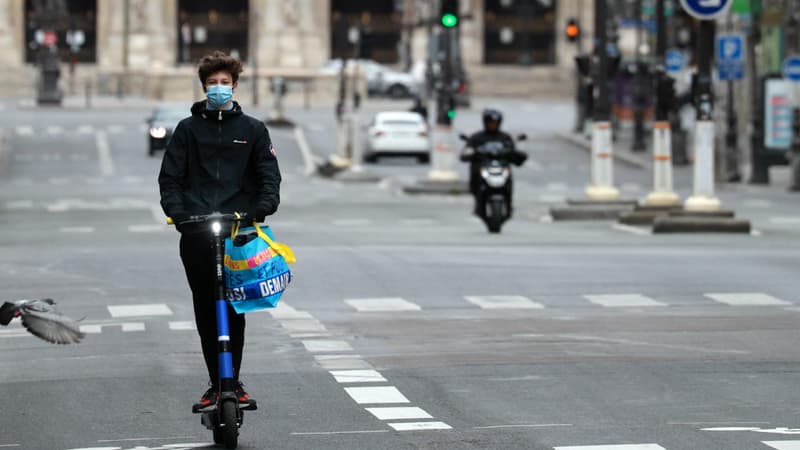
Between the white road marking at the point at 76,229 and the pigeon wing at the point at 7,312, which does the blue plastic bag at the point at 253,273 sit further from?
the white road marking at the point at 76,229

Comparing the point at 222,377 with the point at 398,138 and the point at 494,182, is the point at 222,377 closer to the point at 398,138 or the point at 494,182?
the point at 494,182

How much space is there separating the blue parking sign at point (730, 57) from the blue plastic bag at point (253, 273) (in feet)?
116

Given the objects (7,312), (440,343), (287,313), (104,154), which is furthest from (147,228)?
(104,154)

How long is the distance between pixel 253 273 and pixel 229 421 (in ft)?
2.30

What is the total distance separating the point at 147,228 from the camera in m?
30.5

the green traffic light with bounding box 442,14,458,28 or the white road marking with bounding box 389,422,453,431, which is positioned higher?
the green traffic light with bounding box 442,14,458,28

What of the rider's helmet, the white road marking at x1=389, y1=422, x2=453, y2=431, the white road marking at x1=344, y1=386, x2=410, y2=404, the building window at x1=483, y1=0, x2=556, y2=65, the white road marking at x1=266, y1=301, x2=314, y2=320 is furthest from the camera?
the building window at x1=483, y1=0, x2=556, y2=65

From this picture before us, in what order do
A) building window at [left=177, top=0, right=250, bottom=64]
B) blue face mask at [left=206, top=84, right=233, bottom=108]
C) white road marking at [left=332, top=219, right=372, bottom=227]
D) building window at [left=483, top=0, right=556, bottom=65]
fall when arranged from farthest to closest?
building window at [left=483, top=0, right=556, bottom=65] < building window at [left=177, top=0, right=250, bottom=64] < white road marking at [left=332, top=219, right=372, bottom=227] < blue face mask at [left=206, top=84, right=233, bottom=108]

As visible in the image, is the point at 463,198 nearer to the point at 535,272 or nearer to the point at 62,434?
the point at 535,272

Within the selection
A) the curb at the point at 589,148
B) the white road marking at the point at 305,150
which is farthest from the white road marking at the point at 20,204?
the curb at the point at 589,148

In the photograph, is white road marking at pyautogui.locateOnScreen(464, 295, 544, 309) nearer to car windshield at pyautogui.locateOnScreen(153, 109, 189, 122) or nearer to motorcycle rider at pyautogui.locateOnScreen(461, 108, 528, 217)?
motorcycle rider at pyautogui.locateOnScreen(461, 108, 528, 217)

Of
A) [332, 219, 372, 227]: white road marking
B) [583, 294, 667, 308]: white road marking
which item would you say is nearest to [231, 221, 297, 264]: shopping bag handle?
[583, 294, 667, 308]: white road marking

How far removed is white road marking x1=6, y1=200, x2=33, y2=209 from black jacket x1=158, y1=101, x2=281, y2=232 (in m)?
29.6

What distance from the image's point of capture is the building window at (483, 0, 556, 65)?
11250 cm
